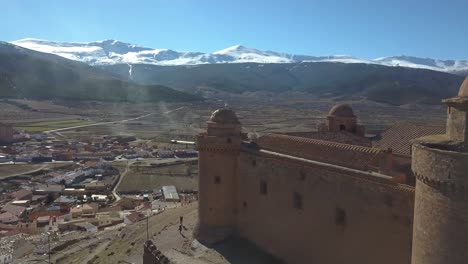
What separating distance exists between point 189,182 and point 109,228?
1675cm

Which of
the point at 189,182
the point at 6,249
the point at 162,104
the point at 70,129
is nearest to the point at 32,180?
the point at 189,182

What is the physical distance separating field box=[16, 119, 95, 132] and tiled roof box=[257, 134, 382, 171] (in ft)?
242

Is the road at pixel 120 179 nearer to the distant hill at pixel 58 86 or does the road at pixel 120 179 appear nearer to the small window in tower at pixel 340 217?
the small window in tower at pixel 340 217

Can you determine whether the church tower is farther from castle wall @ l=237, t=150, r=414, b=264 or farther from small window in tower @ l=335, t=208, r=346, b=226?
small window in tower @ l=335, t=208, r=346, b=226

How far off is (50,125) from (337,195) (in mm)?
85017

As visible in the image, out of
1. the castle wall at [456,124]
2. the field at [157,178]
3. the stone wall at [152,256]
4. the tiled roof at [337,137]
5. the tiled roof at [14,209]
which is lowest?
the tiled roof at [14,209]

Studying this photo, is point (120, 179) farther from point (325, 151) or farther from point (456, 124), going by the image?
point (456, 124)

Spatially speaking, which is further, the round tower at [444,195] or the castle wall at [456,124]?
the castle wall at [456,124]

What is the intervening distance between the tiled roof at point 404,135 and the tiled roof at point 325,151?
→ 2.87m

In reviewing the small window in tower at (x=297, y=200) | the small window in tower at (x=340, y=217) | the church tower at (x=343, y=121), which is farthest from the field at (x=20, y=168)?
the small window in tower at (x=340, y=217)

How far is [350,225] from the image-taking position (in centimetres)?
1333

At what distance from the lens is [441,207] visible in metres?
8.81

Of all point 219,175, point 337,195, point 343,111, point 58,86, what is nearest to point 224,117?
point 219,175

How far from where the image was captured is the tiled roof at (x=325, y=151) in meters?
14.0
